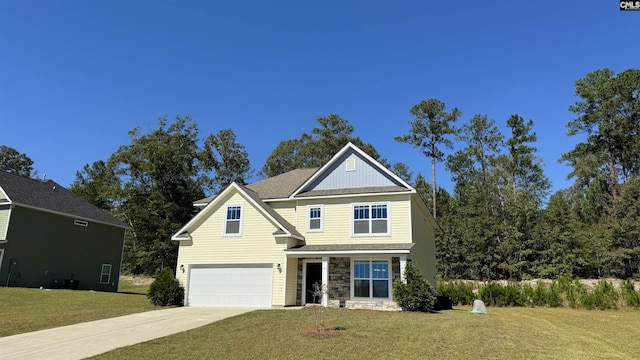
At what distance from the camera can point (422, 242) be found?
838 inches

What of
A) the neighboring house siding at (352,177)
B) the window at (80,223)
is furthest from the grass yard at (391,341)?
the window at (80,223)

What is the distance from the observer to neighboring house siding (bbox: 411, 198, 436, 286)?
749 inches

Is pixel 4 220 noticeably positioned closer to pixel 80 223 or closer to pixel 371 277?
pixel 80 223

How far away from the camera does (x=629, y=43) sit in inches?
682

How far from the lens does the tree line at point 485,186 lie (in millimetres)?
33812

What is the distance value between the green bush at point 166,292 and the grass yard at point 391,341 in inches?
247

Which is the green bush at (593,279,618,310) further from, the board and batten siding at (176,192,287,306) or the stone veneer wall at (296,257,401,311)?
the board and batten siding at (176,192,287,306)

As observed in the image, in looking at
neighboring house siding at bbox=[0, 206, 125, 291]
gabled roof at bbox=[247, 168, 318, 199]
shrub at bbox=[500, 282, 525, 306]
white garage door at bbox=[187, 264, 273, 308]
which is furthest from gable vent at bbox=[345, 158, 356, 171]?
neighboring house siding at bbox=[0, 206, 125, 291]

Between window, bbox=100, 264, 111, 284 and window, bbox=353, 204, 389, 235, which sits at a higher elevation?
window, bbox=353, 204, 389, 235

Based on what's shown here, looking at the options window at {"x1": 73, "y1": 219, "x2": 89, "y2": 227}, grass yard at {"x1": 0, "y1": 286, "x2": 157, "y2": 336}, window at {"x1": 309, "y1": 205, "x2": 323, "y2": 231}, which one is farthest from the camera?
window at {"x1": 73, "y1": 219, "x2": 89, "y2": 227}

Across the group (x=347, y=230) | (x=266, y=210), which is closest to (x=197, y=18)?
(x=266, y=210)

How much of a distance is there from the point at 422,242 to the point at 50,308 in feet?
58.4

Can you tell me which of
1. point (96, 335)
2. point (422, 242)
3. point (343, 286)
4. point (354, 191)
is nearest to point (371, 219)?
point (354, 191)

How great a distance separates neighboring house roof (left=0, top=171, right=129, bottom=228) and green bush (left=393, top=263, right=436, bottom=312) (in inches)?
867
